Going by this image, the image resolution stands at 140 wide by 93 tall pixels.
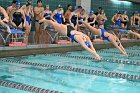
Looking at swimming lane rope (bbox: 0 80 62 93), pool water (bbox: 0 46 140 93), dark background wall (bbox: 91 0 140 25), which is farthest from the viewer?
dark background wall (bbox: 91 0 140 25)

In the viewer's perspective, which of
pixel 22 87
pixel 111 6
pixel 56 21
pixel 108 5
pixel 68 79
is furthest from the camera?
pixel 111 6

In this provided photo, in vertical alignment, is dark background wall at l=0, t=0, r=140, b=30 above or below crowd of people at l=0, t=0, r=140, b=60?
above

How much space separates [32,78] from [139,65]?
10.7ft

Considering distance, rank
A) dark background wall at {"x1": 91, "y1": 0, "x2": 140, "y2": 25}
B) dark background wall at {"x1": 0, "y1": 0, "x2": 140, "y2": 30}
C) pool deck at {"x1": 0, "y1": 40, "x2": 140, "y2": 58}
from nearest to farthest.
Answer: pool deck at {"x1": 0, "y1": 40, "x2": 140, "y2": 58}, dark background wall at {"x1": 0, "y1": 0, "x2": 140, "y2": 30}, dark background wall at {"x1": 91, "y1": 0, "x2": 140, "y2": 25}

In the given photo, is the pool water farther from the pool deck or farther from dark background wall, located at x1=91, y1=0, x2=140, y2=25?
dark background wall, located at x1=91, y1=0, x2=140, y2=25

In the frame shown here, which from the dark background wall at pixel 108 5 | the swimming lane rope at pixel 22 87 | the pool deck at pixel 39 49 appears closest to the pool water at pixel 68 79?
the swimming lane rope at pixel 22 87

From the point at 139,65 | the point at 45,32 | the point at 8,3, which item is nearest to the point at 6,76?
the point at 139,65

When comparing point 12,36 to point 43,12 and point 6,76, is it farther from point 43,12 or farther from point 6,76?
point 6,76

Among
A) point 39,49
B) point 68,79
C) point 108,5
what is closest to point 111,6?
point 108,5

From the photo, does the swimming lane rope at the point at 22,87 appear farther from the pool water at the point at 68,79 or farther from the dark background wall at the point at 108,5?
the dark background wall at the point at 108,5

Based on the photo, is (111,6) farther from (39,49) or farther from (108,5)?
(39,49)

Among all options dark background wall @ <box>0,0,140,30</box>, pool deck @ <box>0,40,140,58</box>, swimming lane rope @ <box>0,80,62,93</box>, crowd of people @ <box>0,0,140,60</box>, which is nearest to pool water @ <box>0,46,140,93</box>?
swimming lane rope @ <box>0,80,62,93</box>

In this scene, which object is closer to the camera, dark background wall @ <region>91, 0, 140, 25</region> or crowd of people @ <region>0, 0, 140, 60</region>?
crowd of people @ <region>0, 0, 140, 60</region>

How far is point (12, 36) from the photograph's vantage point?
944cm
